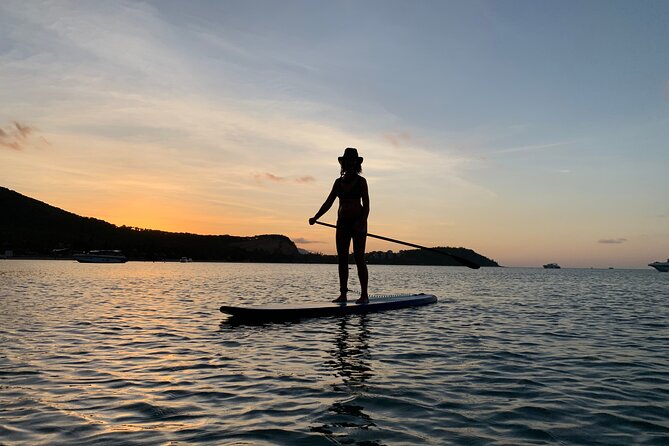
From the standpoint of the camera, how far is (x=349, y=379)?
22.5ft

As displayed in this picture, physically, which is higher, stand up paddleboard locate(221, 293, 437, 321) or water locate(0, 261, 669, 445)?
stand up paddleboard locate(221, 293, 437, 321)

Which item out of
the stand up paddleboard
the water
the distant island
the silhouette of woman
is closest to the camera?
the water

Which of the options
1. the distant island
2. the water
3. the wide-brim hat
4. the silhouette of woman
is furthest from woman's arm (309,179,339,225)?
the distant island

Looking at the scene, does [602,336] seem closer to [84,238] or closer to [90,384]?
[90,384]

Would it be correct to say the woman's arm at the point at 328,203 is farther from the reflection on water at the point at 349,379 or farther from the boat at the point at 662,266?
the boat at the point at 662,266

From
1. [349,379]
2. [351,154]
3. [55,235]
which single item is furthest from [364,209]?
[55,235]

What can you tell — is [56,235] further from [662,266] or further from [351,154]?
[662,266]

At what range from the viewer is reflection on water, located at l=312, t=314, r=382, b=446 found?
186 inches

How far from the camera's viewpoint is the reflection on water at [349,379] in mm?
4734

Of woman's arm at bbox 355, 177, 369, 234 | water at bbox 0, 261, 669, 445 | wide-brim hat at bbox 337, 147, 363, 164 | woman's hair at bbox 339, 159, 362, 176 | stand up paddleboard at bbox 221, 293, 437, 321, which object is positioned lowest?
water at bbox 0, 261, 669, 445

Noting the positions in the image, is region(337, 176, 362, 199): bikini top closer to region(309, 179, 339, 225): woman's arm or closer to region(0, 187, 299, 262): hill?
region(309, 179, 339, 225): woman's arm

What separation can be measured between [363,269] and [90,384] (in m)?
9.33

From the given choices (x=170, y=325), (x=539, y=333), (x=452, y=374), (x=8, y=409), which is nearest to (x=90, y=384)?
(x=8, y=409)

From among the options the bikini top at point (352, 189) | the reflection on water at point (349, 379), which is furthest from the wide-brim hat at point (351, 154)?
the reflection on water at point (349, 379)
